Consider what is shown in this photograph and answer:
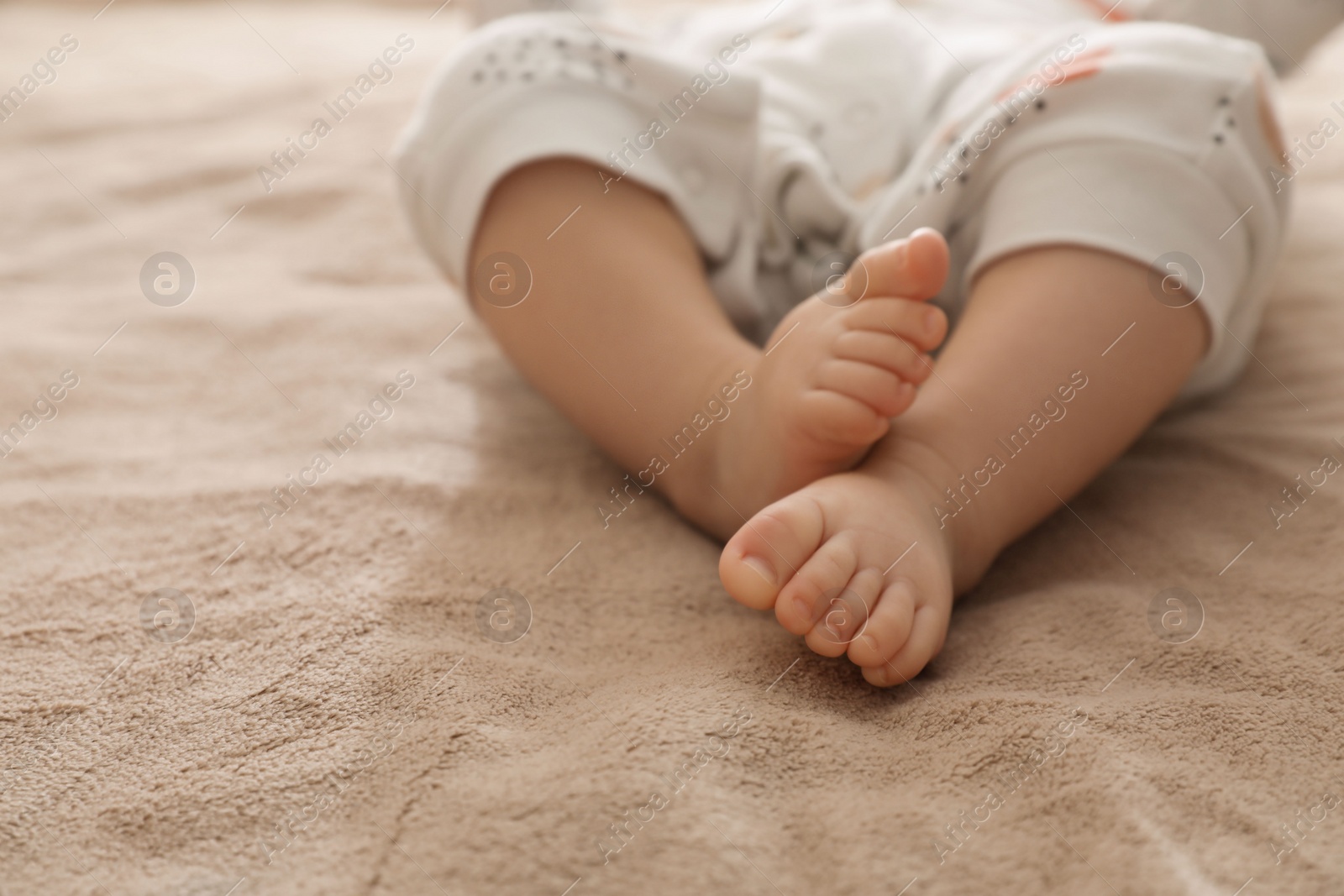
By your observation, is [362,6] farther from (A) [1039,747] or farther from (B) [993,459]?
(A) [1039,747]

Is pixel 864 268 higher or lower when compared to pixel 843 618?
higher

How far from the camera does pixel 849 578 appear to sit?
0.52 meters

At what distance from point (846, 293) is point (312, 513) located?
15.3 inches

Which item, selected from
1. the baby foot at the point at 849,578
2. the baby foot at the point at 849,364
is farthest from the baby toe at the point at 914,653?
the baby foot at the point at 849,364

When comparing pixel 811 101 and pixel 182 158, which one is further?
pixel 182 158

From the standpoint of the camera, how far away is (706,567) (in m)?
0.64

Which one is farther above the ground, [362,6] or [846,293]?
[846,293]

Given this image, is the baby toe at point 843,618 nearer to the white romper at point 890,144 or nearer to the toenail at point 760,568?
the toenail at point 760,568

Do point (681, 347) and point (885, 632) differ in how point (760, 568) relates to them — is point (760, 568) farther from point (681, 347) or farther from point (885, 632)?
point (681, 347)

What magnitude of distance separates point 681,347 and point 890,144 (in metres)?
0.34

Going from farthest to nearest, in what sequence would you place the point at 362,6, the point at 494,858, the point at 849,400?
1. the point at 362,6
2. the point at 849,400
3. the point at 494,858

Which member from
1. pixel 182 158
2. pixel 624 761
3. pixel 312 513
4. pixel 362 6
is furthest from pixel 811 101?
pixel 362 6

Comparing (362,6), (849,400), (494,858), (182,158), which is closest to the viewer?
(494,858)

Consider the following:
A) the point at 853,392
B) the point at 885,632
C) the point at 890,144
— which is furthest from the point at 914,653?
the point at 890,144
